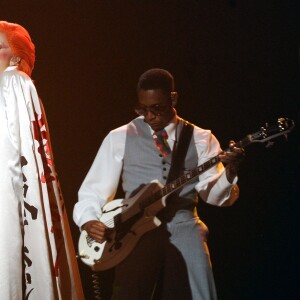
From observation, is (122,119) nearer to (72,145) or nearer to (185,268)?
(72,145)

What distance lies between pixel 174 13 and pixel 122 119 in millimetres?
826

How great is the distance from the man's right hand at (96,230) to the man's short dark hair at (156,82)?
0.79 meters

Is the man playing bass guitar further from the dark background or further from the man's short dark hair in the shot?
the dark background

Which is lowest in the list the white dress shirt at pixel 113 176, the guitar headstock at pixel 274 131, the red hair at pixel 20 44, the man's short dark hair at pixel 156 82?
the white dress shirt at pixel 113 176

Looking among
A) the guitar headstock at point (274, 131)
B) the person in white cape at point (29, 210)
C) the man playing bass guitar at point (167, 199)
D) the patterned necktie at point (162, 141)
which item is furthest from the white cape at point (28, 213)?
the guitar headstock at point (274, 131)

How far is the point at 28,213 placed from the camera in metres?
→ 1.95

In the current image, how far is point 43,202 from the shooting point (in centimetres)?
200

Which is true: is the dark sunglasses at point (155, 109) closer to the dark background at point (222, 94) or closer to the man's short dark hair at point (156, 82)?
the man's short dark hair at point (156, 82)

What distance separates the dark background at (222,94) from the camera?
3475mm

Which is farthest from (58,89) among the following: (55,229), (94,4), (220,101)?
(55,229)

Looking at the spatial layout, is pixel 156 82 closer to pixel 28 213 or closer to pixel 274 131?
pixel 274 131

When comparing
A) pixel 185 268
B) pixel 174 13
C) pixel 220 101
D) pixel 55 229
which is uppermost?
pixel 174 13

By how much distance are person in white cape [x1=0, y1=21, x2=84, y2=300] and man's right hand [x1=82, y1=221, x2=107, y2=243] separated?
0.61 meters

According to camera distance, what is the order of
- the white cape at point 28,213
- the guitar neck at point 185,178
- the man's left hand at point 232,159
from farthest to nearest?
the guitar neck at point 185,178 < the man's left hand at point 232,159 < the white cape at point 28,213
